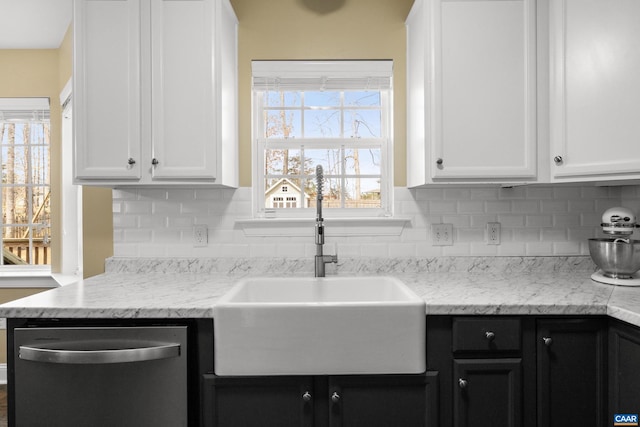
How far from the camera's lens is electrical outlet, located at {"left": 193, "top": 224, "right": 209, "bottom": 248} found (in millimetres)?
2129

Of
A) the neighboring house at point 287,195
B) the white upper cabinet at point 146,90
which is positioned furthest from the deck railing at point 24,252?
the neighboring house at point 287,195

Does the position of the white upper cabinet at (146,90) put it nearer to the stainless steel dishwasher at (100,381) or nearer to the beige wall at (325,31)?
the beige wall at (325,31)

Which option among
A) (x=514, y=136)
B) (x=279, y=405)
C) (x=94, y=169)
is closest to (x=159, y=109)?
(x=94, y=169)

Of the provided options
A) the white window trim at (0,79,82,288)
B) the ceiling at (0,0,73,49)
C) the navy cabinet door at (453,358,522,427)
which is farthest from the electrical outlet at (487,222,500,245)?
the ceiling at (0,0,73,49)

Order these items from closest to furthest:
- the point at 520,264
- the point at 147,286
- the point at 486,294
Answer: the point at 486,294
the point at 147,286
the point at 520,264

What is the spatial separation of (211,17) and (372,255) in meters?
1.41

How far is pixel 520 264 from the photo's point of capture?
82.6 inches

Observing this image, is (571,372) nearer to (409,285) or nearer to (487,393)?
(487,393)

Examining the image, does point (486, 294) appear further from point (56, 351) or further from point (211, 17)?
point (211, 17)

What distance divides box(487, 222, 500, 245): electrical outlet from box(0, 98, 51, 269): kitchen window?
129 inches

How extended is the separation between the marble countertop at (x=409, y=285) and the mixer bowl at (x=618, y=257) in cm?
10

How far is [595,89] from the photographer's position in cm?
160

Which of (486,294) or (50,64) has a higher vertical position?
(50,64)

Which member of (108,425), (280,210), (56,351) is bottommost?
(108,425)
